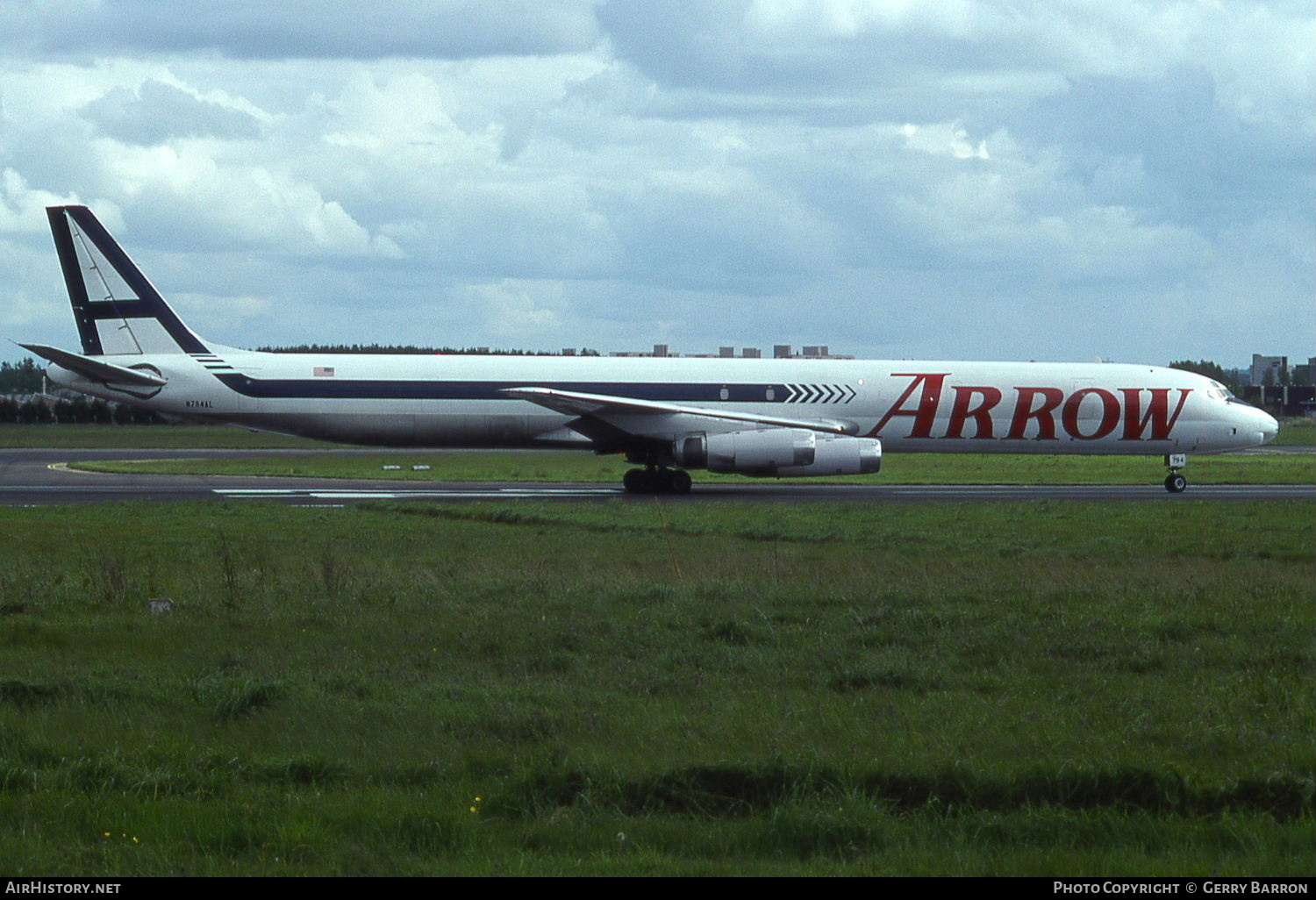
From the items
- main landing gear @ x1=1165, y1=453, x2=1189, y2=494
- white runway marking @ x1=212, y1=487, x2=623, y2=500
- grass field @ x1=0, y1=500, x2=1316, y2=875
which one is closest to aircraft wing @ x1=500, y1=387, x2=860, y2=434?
white runway marking @ x1=212, y1=487, x2=623, y2=500

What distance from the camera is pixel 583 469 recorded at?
3841 cm

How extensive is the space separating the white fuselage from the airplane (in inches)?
1.5

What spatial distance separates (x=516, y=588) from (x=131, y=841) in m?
7.60

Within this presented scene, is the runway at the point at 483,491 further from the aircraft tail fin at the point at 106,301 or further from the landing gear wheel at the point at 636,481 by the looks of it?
the aircraft tail fin at the point at 106,301

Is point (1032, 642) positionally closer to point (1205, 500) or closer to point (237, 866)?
point (237, 866)

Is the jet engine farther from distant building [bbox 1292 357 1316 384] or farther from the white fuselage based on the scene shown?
distant building [bbox 1292 357 1316 384]

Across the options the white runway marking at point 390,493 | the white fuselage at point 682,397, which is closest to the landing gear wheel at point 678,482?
Result: the white fuselage at point 682,397

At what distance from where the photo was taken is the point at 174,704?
865cm

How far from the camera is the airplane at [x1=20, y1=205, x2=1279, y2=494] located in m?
30.7

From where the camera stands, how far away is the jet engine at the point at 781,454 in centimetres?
2852

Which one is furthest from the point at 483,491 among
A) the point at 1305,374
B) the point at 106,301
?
the point at 1305,374

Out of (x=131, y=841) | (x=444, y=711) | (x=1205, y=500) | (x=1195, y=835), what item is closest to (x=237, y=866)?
(x=131, y=841)

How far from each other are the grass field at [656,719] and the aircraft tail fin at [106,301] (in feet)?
57.5

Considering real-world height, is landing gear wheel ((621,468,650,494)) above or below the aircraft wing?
below
